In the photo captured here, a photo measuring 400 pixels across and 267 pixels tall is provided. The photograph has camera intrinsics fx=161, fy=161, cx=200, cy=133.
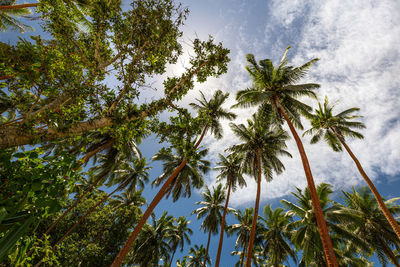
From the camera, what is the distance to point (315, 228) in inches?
535

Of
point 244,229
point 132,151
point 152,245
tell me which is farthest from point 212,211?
point 132,151

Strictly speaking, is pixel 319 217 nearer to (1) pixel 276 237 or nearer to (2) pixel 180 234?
(1) pixel 276 237

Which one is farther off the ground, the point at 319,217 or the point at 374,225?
the point at 374,225

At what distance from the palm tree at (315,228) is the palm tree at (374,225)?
2.80ft

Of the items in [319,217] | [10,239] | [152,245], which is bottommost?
[10,239]

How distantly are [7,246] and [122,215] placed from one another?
15.3 m

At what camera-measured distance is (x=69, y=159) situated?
1.66m

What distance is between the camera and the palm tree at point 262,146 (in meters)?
14.9

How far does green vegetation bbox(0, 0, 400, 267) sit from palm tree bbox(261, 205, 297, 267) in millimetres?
145

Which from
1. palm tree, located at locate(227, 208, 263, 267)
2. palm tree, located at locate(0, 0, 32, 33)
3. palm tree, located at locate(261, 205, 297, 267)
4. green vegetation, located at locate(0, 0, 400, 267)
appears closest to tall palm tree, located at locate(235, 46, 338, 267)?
green vegetation, located at locate(0, 0, 400, 267)

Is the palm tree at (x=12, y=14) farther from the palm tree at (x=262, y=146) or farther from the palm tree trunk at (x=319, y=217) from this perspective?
the palm tree trunk at (x=319, y=217)

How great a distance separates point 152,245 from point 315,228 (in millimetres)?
18005

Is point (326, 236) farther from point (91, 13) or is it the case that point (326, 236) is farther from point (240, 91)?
point (91, 13)

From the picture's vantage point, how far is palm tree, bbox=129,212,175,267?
1925cm
